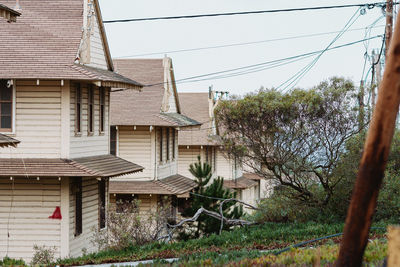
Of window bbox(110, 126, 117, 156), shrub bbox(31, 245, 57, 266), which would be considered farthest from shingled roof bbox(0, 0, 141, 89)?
window bbox(110, 126, 117, 156)

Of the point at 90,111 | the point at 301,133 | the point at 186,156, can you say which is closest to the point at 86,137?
the point at 90,111

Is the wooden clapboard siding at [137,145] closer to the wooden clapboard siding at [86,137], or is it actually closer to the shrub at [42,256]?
the wooden clapboard siding at [86,137]

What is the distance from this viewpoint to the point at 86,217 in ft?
81.8

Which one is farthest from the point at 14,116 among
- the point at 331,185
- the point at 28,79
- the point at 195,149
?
the point at 195,149

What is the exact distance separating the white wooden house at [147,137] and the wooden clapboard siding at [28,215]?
1022 cm

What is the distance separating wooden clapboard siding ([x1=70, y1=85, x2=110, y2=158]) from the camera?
23.1 meters

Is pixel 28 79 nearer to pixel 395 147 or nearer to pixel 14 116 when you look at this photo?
pixel 14 116

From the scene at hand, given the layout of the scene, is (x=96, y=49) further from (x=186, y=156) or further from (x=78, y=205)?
(x=186, y=156)

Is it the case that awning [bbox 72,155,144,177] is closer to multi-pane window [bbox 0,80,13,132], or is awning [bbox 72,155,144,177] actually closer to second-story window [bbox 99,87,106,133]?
second-story window [bbox 99,87,106,133]

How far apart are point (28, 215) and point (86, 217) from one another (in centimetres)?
243

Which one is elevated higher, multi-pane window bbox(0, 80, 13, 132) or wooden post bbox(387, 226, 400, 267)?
multi-pane window bbox(0, 80, 13, 132)

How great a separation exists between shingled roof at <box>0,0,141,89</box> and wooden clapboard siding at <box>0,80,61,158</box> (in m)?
0.67

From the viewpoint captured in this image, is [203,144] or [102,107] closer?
[102,107]

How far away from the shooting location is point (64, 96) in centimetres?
2270
